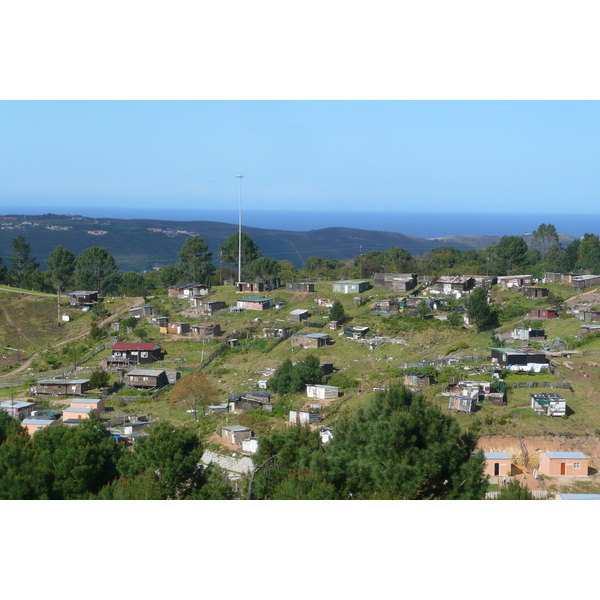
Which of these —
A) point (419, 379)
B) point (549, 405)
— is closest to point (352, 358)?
point (419, 379)

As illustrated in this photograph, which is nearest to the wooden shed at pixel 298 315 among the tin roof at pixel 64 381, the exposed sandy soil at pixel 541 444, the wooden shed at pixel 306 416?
the tin roof at pixel 64 381

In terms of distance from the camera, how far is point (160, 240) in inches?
4087

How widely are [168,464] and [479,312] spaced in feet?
52.7

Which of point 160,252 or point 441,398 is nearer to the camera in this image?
point 441,398

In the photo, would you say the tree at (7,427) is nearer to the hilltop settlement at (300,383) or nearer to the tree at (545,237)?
the hilltop settlement at (300,383)

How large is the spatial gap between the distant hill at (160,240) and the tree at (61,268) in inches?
1665

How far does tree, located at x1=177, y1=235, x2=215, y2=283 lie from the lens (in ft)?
133

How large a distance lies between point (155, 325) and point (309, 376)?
11.5 meters

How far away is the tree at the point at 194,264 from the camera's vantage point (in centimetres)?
4069

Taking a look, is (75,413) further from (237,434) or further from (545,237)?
(545,237)

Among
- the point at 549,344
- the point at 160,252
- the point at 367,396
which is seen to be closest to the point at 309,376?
the point at 367,396

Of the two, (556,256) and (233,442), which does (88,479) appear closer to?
(233,442)

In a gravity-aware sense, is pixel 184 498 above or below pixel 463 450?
below

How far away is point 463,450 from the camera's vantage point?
9773mm
